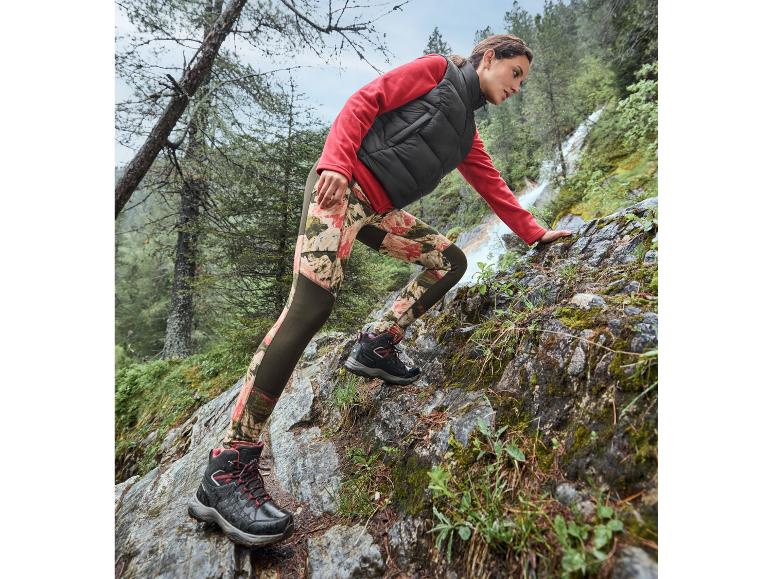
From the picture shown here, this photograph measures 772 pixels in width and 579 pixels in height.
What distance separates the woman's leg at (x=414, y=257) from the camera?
1905 millimetres

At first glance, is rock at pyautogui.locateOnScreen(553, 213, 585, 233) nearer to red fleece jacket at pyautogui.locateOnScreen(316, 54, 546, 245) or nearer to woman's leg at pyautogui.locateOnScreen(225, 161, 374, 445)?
red fleece jacket at pyautogui.locateOnScreen(316, 54, 546, 245)

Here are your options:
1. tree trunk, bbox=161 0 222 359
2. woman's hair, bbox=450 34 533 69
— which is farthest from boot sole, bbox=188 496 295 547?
tree trunk, bbox=161 0 222 359

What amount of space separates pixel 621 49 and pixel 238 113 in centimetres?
326

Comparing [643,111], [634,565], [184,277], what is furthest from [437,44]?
[184,277]

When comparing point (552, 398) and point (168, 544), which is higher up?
point (168, 544)

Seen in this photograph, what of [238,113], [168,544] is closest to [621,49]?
[238,113]

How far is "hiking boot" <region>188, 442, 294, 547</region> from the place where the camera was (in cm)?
133

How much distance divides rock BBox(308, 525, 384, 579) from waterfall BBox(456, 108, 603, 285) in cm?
146

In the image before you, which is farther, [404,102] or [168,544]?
[404,102]

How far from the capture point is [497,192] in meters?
2.13

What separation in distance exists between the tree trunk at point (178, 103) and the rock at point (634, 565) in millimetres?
4143

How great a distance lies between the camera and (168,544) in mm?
1436

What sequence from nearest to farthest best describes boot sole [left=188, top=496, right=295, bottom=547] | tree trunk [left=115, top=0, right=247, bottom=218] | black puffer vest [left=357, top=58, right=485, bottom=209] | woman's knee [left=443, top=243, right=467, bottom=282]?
boot sole [left=188, top=496, right=295, bottom=547]
black puffer vest [left=357, top=58, right=485, bottom=209]
woman's knee [left=443, top=243, right=467, bottom=282]
tree trunk [left=115, top=0, right=247, bottom=218]
